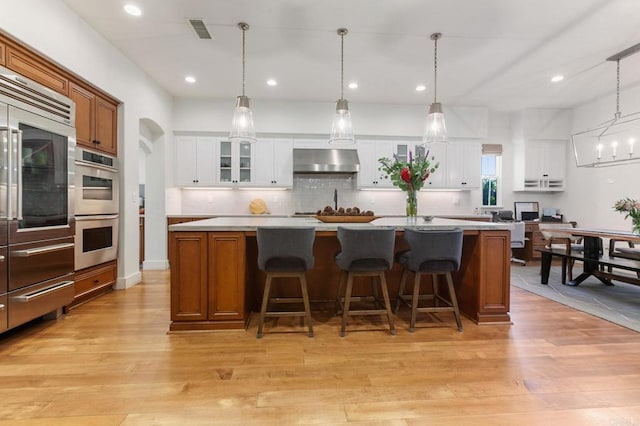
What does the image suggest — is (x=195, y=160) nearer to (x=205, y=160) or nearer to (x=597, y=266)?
(x=205, y=160)

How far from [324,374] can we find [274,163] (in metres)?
4.20

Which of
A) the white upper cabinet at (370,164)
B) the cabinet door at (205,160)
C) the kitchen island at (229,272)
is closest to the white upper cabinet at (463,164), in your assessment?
the white upper cabinet at (370,164)

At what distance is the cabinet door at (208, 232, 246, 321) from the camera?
2432mm

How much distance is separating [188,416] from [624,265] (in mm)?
4249

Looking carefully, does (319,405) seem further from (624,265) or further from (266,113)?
(266,113)

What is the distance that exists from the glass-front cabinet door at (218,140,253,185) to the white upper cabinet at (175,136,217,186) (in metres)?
0.14

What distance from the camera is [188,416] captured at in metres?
1.47

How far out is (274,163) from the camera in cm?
549

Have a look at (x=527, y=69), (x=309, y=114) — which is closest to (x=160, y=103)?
(x=309, y=114)

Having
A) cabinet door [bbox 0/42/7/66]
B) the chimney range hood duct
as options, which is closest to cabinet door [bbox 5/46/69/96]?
cabinet door [bbox 0/42/7/66]

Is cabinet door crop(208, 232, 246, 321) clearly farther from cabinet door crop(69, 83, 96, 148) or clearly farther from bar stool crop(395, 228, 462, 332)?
cabinet door crop(69, 83, 96, 148)

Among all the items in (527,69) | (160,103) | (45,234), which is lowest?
(45,234)

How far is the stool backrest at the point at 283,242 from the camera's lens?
2.25 metres

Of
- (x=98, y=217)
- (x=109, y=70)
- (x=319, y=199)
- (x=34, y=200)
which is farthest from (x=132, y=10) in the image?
(x=319, y=199)
